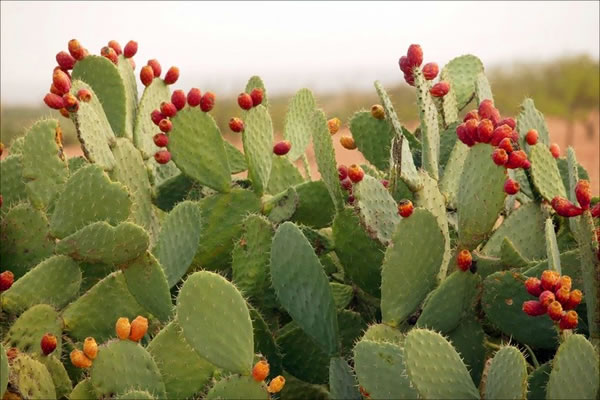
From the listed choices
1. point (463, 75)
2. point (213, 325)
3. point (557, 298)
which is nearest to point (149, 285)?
point (213, 325)

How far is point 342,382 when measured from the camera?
6.32 feet

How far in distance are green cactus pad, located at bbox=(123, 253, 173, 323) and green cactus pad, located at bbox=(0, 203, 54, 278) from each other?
31 centimetres

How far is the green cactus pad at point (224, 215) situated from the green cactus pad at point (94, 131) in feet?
0.85

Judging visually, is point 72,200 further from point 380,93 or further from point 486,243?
point 486,243

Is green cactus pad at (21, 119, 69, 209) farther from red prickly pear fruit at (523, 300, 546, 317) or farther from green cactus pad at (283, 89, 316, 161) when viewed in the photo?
red prickly pear fruit at (523, 300, 546, 317)

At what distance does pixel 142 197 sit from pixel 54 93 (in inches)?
15.2

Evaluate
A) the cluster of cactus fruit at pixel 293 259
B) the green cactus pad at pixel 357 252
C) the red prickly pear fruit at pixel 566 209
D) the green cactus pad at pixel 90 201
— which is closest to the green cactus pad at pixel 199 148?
the cluster of cactus fruit at pixel 293 259

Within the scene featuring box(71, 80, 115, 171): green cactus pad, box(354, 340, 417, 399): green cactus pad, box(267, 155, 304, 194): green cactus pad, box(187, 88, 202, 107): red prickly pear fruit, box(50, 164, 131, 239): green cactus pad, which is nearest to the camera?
box(354, 340, 417, 399): green cactus pad

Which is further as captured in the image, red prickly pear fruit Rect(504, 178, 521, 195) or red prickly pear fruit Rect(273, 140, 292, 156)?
red prickly pear fruit Rect(273, 140, 292, 156)

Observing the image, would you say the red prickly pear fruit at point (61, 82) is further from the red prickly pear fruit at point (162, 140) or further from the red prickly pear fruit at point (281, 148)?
the red prickly pear fruit at point (281, 148)

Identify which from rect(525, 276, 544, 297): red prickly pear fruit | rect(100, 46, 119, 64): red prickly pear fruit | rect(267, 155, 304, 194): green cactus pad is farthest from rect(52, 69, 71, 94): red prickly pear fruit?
rect(525, 276, 544, 297): red prickly pear fruit

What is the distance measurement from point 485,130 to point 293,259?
468 millimetres

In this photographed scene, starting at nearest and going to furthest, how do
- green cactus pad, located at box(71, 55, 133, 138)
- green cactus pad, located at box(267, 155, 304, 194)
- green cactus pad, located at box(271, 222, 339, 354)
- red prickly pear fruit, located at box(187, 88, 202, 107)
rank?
green cactus pad, located at box(271, 222, 339, 354) < red prickly pear fruit, located at box(187, 88, 202, 107) < green cactus pad, located at box(71, 55, 133, 138) < green cactus pad, located at box(267, 155, 304, 194)

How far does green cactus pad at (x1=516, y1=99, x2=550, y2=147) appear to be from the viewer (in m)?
2.30
